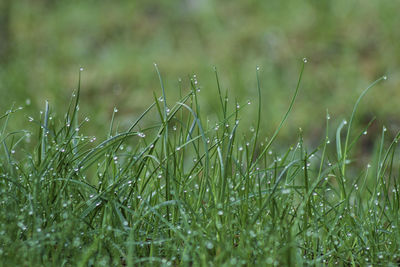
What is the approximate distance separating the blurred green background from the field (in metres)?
0.02

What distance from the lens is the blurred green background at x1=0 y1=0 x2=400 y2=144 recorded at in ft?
13.4

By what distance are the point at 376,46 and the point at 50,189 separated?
11.8 feet

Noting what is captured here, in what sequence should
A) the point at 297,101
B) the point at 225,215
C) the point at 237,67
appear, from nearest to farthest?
1. the point at 225,215
2. the point at 297,101
3. the point at 237,67

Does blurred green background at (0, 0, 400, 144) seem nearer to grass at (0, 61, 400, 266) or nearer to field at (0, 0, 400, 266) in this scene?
field at (0, 0, 400, 266)

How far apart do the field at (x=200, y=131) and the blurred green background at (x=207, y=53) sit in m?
0.02

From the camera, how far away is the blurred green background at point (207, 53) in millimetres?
4098

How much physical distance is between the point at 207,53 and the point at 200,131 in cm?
324

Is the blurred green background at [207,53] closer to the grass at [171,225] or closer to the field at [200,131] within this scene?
the field at [200,131]

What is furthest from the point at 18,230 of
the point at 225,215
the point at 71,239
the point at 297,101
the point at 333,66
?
the point at 333,66

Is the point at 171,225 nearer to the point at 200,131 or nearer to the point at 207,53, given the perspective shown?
the point at 200,131

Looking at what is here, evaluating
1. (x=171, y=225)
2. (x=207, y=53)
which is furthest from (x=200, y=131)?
(x=207, y=53)

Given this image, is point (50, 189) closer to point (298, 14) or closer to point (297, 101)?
point (297, 101)

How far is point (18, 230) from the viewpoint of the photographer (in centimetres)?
126

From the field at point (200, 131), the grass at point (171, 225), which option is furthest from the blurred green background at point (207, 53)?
the grass at point (171, 225)
